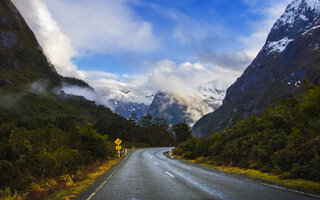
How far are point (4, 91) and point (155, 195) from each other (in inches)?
5400

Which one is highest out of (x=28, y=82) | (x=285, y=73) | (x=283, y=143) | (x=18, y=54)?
(x=18, y=54)

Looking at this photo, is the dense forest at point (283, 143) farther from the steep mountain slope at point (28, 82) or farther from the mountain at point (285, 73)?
the mountain at point (285, 73)

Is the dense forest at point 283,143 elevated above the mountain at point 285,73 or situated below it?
below

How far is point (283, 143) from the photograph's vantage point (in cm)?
1508

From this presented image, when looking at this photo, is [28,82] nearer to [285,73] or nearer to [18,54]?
[18,54]

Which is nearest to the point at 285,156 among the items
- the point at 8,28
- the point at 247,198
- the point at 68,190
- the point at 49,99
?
the point at 247,198

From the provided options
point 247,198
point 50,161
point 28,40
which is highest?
point 28,40

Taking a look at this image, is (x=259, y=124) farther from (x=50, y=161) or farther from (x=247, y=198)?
(x=50, y=161)

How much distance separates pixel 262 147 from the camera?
626 inches

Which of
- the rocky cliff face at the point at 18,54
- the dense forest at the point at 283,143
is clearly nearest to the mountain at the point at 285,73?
the rocky cliff face at the point at 18,54

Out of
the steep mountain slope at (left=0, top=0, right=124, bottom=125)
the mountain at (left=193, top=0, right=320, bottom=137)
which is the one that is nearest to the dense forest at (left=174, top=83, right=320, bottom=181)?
the steep mountain slope at (left=0, top=0, right=124, bottom=125)

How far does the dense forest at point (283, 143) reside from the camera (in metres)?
11.5

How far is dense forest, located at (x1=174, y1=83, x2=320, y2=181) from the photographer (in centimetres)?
1146

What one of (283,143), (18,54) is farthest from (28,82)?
(283,143)
